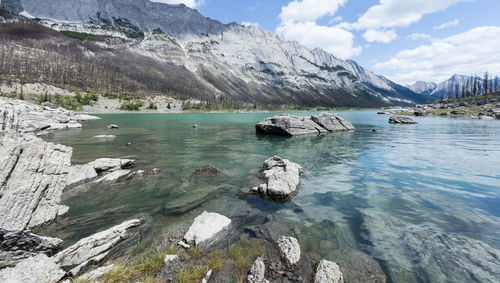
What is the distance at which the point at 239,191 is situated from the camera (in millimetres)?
12961

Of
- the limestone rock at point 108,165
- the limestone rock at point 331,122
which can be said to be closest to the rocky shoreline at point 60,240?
the limestone rock at point 108,165

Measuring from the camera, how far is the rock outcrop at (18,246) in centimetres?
593

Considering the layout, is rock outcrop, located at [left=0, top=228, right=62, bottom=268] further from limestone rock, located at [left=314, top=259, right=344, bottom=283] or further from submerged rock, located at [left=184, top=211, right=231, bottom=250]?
limestone rock, located at [left=314, top=259, right=344, bottom=283]

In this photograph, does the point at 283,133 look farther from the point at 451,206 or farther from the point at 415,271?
the point at 415,271

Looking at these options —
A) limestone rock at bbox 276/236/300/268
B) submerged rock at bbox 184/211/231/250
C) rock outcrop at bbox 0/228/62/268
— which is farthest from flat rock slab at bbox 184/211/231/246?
rock outcrop at bbox 0/228/62/268

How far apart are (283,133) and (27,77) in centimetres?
19703

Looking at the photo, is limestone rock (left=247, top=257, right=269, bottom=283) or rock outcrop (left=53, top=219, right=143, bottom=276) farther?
rock outcrop (left=53, top=219, right=143, bottom=276)

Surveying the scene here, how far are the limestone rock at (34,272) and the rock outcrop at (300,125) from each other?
3750 cm

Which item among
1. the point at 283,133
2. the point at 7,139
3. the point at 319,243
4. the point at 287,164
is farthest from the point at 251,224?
the point at 283,133

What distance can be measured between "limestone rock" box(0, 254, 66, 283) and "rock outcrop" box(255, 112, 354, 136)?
37498 mm

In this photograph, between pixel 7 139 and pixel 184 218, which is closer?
pixel 184 218

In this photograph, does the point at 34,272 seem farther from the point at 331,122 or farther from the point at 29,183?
the point at 331,122

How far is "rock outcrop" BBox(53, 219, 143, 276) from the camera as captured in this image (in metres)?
6.13

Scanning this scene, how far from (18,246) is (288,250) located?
8642 mm
